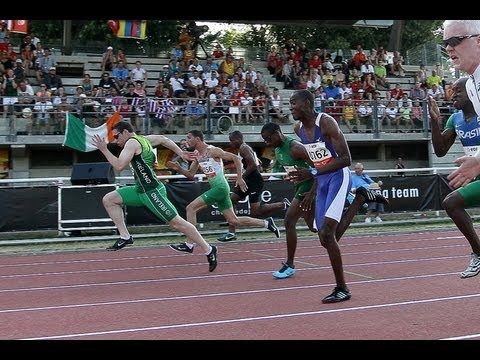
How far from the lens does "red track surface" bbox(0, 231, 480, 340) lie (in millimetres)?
6371

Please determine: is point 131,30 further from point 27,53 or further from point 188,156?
point 188,156

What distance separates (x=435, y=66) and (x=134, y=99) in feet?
56.3

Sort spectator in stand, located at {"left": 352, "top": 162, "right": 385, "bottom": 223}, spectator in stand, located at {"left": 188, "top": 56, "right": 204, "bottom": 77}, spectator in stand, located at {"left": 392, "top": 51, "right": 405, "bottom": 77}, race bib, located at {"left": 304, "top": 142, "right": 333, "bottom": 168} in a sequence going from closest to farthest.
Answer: race bib, located at {"left": 304, "top": 142, "right": 333, "bottom": 168} < spectator in stand, located at {"left": 352, "top": 162, "right": 385, "bottom": 223} < spectator in stand, located at {"left": 188, "top": 56, "right": 204, "bottom": 77} < spectator in stand, located at {"left": 392, "top": 51, "right": 405, "bottom": 77}

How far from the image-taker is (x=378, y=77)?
99.2 ft

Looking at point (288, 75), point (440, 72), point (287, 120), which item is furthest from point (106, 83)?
point (440, 72)

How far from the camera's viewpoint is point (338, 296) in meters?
7.59

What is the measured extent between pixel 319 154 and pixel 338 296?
5.29 feet

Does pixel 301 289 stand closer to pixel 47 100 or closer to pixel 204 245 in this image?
pixel 204 245

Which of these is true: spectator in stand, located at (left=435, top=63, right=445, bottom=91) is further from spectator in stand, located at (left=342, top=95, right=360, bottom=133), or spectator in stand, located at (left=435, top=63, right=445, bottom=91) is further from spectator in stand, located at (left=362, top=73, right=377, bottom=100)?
spectator in stand, located at (left=342, top=95, right=360, bottom=133)

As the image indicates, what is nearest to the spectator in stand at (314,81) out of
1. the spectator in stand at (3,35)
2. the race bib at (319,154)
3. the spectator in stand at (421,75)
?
the spectator in stand at (421,75)

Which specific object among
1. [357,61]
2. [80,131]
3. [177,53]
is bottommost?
[80,131]

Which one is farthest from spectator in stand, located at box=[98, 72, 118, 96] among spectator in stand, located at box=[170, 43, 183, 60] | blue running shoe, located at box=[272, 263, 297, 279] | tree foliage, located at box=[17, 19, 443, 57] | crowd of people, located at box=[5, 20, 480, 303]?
blue running shoe, located at box=[272, 263, 297, 279]

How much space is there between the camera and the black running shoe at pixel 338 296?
24.7 ft

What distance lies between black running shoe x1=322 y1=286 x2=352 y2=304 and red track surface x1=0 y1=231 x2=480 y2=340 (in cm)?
9
